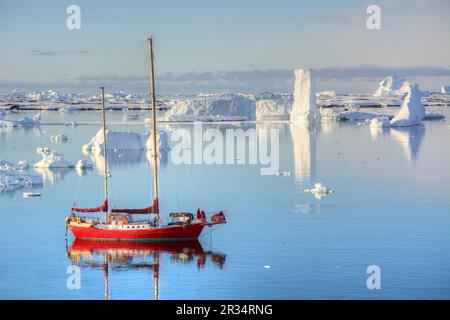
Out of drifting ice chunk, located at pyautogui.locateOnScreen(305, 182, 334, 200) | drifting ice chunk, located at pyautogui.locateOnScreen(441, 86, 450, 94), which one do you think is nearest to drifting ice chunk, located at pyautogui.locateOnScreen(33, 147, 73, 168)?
drifting ice chunk, located at pyautogui.locateOnScreen(305, 182, 334, 200)

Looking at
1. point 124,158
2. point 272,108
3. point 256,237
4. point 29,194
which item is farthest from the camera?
point 272,108

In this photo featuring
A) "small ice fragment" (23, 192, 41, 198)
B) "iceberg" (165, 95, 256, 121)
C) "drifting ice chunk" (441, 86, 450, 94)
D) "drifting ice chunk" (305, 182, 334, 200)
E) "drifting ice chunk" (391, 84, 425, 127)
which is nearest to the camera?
"drifting ice chunk" (305, 182, 334, 200)

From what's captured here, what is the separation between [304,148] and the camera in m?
48.7

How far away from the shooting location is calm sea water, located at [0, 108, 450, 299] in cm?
1795

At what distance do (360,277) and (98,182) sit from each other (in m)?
17.6

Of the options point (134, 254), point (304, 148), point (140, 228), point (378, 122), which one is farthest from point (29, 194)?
point (378, 122)

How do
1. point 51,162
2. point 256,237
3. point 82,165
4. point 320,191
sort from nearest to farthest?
1. point 256,237
2. point 320,191
3. point 82,165
4. point 51,162

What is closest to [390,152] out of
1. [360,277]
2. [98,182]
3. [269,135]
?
[269,135]

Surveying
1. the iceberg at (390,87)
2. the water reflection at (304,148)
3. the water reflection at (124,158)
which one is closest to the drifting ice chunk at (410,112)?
the water reflection at (304,148)

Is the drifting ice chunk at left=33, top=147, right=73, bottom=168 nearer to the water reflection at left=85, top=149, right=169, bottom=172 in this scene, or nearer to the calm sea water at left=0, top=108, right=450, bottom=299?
the calm sea water at left=0, top=108, right=450, bottom=299

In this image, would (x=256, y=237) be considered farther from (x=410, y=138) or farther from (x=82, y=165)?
(x=410, y=138)

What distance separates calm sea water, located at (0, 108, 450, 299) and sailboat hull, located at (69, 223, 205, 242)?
25 centimetres

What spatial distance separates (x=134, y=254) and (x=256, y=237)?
3475 millimetres

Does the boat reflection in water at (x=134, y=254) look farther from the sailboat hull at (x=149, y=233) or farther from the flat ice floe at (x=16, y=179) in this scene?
the flat ice floe at (x=16, y=179)
